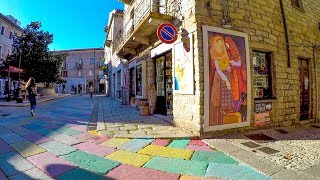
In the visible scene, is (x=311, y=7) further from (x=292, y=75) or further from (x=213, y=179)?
(x=213, y=179)

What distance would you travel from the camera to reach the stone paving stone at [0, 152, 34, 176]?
10.2ft

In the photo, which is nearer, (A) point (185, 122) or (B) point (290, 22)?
(A) point (185, 122)

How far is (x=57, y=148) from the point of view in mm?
4059

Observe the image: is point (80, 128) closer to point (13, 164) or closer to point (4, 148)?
point (4, 148)

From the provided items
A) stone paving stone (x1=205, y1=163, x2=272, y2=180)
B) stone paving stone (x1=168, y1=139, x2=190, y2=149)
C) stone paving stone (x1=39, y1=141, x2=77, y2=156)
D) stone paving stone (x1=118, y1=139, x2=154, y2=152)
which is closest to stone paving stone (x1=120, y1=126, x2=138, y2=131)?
stone paving stone (x1=118, y1=139, x2=154, y2=152)

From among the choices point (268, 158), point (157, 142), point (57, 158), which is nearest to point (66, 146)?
point (57, 158)

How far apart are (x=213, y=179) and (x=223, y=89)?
2.78m

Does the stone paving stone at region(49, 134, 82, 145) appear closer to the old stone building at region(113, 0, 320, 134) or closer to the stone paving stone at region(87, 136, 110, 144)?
the stone paving stone at region(87, 136, 110, 144)

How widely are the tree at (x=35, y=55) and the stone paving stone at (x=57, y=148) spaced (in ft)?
58.8

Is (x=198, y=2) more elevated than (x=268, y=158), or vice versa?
(x=198, y=2)

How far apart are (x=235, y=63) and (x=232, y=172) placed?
3.18 m

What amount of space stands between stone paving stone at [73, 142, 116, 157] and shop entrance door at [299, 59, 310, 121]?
279 inches

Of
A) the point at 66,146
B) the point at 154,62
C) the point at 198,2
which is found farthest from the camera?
the point at 154,62

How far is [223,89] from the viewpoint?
520cm
